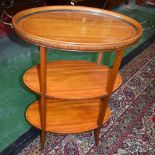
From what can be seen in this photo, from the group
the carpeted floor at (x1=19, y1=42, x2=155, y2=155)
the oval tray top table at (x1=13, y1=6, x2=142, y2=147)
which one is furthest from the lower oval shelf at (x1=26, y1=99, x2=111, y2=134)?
the carpeted floor at (x1=19, y1=42, x2=155, y2=155)

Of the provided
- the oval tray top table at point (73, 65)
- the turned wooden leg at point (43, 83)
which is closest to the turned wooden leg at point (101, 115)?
the oval tray top table at point (73, 65)

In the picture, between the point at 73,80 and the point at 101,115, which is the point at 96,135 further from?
the point at 73,80

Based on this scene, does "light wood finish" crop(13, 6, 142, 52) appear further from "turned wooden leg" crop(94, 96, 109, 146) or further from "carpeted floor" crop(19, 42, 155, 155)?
"carpeted floor" crop(19, 42, 155, 155)

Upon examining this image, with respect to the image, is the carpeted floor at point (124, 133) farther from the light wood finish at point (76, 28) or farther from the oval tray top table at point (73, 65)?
the light wood finish at point (76, 28)

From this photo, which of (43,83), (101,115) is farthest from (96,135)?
(43,83)

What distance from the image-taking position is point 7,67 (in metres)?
2.07

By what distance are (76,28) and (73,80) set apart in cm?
31

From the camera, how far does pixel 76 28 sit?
1.12m

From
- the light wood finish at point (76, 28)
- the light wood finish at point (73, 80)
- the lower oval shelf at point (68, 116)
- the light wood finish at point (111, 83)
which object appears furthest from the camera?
the lower oval shelf at point (68, 116)

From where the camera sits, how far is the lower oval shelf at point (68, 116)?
51.6 inches

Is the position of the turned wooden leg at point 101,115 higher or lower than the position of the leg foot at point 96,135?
higher

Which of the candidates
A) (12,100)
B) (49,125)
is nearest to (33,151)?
(49,125)

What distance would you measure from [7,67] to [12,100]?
1.58ft

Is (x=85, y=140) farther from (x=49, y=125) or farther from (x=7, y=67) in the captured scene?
(x=7, y=67)
